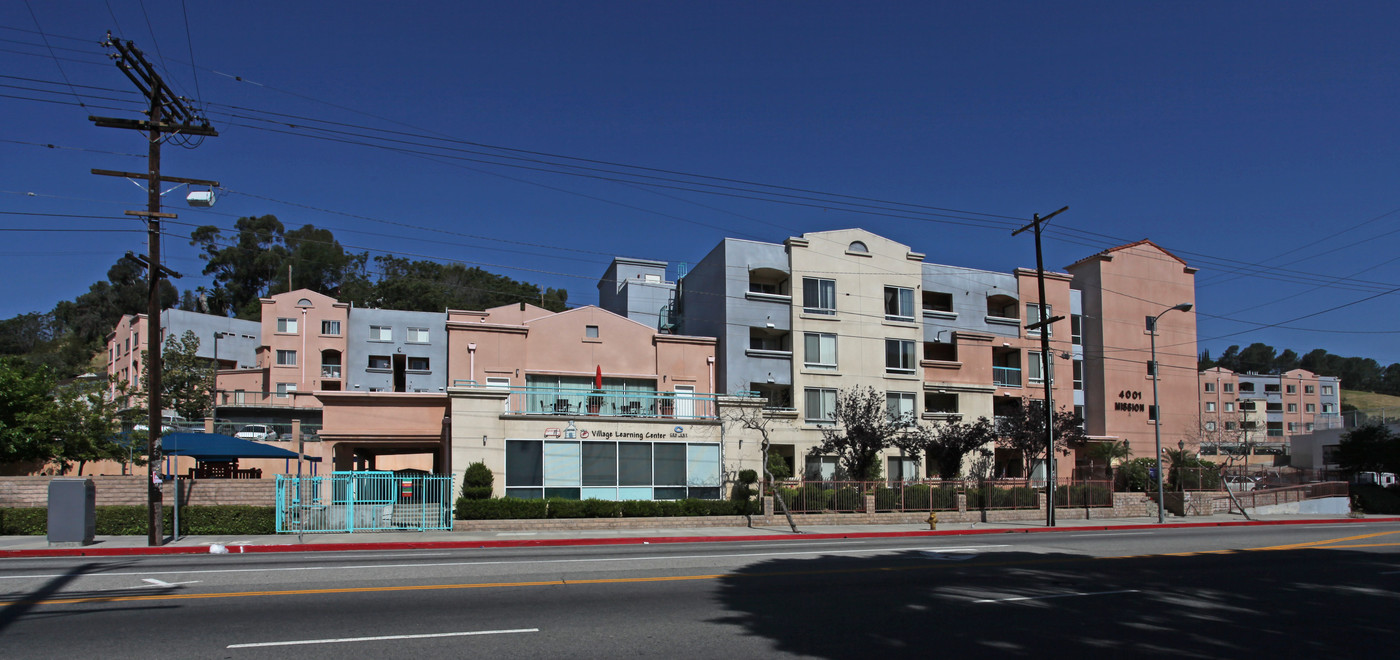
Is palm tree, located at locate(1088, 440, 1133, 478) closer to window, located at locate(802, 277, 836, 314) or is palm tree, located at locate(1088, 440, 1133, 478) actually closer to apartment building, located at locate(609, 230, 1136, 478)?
apartment building, located at locate(609, 230, 1136, 478)

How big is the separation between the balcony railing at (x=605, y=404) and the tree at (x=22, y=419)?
14.2 meters

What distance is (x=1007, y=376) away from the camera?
48625mm

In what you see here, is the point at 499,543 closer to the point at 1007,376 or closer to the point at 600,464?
the point at 600,464

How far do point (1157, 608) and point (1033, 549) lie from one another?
29.2 feet

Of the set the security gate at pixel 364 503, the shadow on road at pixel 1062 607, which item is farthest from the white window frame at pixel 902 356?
the shadow on road at pixel 1062 607

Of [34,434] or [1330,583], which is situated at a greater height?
[34,434]

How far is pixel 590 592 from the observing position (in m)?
12.5

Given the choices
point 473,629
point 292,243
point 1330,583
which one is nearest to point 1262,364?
point 292,243

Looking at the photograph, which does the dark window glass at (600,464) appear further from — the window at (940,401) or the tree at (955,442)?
the window at (940,401)

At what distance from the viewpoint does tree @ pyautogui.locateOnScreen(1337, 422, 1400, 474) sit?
1949 inches

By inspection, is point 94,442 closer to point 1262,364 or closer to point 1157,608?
point 1157,608

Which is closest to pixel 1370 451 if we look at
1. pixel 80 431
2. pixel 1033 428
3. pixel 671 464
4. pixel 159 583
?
pixel 1033 428

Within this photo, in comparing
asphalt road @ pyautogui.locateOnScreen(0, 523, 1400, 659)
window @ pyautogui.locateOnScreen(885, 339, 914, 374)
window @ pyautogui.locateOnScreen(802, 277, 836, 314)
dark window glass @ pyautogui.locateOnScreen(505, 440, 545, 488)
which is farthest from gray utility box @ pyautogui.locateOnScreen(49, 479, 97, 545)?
window @ pyautogui.locateOnScreen(885, 339, 914, 374)

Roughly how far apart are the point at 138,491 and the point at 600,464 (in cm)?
1364
